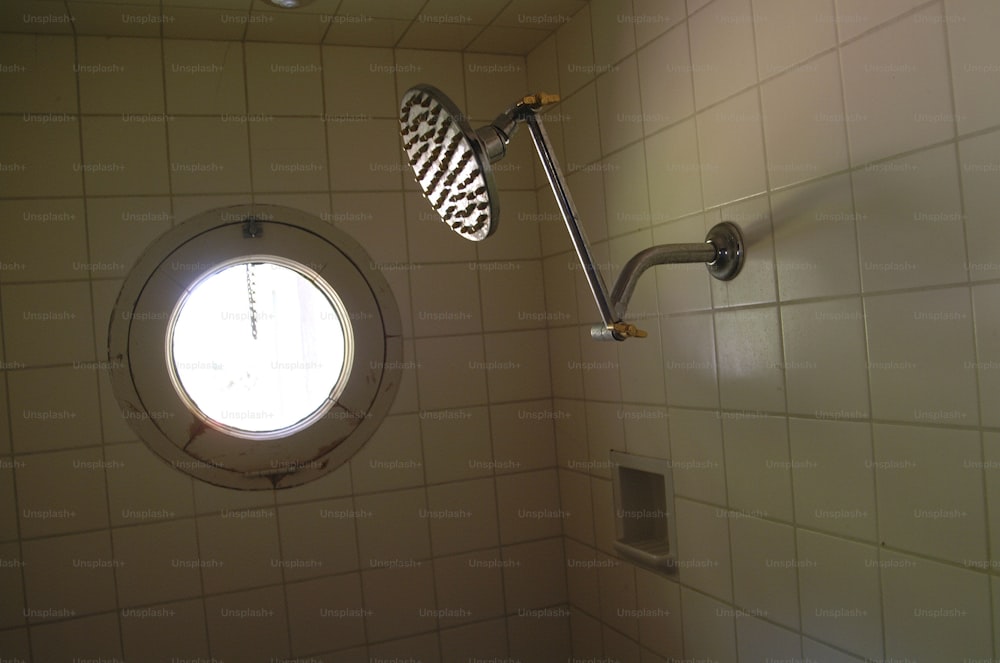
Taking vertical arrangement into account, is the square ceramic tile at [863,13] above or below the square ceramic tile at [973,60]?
above

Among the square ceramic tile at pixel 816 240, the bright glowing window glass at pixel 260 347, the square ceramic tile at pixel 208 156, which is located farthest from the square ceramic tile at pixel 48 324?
the square ceramic tile at pixel 816 240

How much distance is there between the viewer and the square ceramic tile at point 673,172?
1394 millimetres

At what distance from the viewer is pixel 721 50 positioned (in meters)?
1.31

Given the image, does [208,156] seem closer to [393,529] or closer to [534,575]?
[393,529]

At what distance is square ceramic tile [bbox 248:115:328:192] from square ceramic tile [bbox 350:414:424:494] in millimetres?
558

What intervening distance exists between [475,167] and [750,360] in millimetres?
594

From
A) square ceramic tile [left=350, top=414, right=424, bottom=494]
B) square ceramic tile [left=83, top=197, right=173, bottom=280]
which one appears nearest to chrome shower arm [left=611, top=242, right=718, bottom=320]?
square ceramic tile [left=350, top=414, right=424, bottom=494]

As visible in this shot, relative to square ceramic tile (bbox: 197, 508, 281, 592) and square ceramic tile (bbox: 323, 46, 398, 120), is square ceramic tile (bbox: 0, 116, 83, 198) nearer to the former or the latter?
square ceramic tile (bbox: 323, 46, 398, 120)

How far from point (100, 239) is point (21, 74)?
351 mm

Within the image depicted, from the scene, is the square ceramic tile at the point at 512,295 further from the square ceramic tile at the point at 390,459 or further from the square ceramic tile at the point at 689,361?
the square ceramic tile at the point at 689,361

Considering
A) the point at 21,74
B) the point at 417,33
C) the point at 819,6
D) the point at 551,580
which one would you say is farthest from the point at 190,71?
the point at 551,580

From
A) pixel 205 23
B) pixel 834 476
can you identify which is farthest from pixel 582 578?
pixel 205 23

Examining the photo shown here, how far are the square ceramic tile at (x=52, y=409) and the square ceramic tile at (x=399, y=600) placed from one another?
658 mm

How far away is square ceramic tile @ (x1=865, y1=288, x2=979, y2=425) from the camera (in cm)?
95
